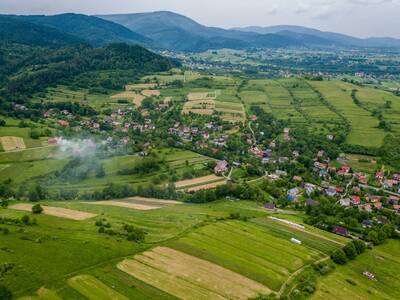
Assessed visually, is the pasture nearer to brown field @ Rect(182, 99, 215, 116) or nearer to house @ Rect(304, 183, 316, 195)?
house @ Rect(304, 183, 316, 195)

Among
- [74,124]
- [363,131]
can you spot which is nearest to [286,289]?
[363,131]

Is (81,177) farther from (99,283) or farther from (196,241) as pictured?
(99,283)

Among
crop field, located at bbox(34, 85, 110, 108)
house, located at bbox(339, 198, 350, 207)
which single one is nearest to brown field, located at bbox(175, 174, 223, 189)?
house, located at bbox(339, 198, 350, 207)

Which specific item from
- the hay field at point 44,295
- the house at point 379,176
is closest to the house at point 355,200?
the house at point 379,176

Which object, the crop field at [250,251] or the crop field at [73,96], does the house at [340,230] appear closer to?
the crop field at [250,251]

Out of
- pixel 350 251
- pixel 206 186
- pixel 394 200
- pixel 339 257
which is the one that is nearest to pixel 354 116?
pixel 394 200

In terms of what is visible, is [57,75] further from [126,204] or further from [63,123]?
[126,204]
